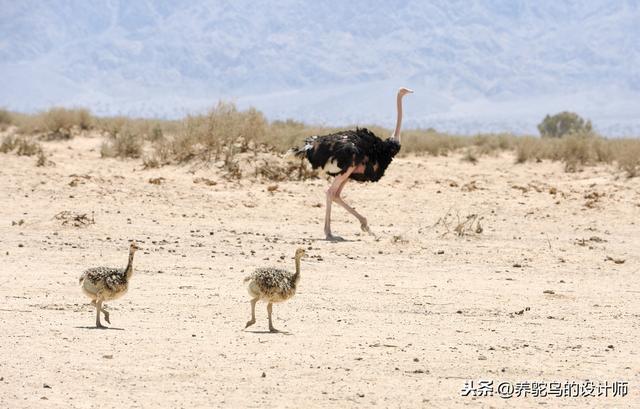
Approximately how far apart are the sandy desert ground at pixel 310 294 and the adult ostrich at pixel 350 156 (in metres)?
0.79

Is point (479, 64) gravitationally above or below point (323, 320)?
above

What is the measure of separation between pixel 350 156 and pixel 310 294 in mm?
5220

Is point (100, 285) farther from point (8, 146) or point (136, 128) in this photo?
point (136, 128)

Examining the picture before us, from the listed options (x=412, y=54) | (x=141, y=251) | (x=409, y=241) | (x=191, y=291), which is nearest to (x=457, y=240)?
(x=409, y=241)

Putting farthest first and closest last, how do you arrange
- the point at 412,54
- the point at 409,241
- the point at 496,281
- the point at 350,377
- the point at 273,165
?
the point at 412,54, the point at 273,165, the point at 409,241, the point at 496,281, the point at 350,377

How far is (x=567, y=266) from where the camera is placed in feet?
49.6

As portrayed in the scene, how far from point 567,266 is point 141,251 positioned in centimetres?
500

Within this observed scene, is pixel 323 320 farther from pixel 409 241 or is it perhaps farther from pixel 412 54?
pixel 412 54

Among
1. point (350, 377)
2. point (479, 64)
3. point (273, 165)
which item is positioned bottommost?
point (350, 377)

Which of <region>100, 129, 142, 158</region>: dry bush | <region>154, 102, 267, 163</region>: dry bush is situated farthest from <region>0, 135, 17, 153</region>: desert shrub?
<region>154, 102, 267, 163</region>: dry bush

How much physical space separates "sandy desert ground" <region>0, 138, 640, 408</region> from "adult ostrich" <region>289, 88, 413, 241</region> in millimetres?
787

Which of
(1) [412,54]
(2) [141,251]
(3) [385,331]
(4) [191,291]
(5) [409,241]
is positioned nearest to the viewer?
(3) [385,331]

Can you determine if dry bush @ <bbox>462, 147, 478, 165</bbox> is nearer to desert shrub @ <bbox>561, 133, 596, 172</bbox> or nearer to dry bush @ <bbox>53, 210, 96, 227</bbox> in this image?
desert shrub @ <bbox>561, 133, 596, 172</bbox>

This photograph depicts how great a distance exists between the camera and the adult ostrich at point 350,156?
17.4m
